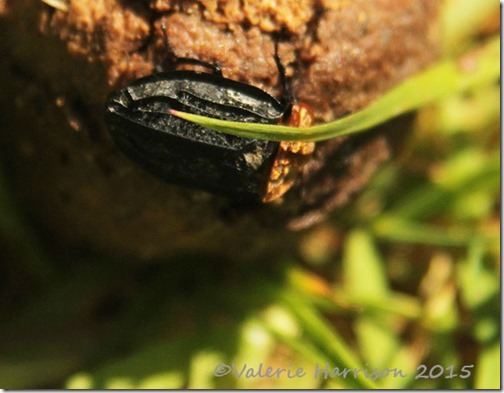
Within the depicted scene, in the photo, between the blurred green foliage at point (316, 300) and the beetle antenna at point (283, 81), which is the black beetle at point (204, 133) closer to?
the beetle antenna at point (283, 81)

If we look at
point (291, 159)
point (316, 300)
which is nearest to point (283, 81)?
point (291, 159)

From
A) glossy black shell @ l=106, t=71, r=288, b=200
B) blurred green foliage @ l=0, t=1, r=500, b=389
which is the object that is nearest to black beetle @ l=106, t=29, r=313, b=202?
glossy black shell @ l=106, t=71, r=288, b=200

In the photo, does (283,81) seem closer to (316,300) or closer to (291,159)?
(291,159)

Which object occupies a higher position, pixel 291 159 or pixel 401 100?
pixel 401 100

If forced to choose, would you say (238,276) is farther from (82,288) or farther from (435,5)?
(435,5)

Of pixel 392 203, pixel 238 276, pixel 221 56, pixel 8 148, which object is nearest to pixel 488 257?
pixel 392 203
